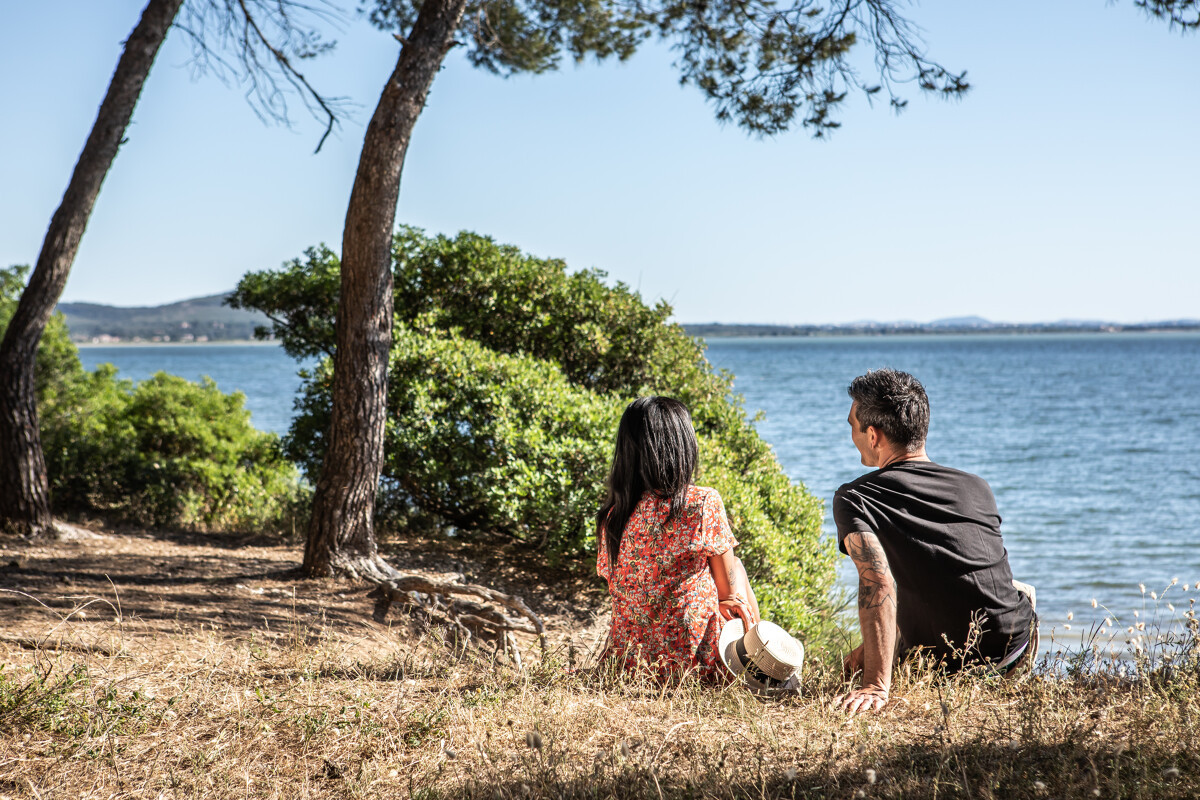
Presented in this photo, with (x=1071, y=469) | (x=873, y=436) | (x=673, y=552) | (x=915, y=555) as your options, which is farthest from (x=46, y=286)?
(x=1071, y=469)

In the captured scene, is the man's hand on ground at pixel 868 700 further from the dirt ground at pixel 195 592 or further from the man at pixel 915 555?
the dirt ground at pixel 195 592

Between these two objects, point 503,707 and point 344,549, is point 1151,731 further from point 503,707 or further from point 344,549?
point 344,549

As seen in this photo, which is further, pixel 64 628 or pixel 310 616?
pixel 310 616

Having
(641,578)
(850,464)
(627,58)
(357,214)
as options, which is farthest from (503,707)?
(850,464)

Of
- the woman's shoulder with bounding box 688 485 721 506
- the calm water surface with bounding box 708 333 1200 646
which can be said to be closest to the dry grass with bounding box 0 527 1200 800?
the woman's shoulder with bounding box 688 485 721 506

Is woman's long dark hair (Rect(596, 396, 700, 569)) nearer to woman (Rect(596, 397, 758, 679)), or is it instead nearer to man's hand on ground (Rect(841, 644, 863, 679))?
woman (Rect(596, 397, 758, 679))

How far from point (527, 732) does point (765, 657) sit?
3.25 ft

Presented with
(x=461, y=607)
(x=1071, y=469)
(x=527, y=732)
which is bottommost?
(x=1071, y=469)

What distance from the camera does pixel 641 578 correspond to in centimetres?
365

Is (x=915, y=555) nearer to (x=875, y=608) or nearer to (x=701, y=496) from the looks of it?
(x=875, y=608)

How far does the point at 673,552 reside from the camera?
3.56 metres

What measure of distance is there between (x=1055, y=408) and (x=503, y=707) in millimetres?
43874

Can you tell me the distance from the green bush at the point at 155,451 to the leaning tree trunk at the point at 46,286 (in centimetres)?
197

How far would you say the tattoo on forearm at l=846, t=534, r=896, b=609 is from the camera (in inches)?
118
